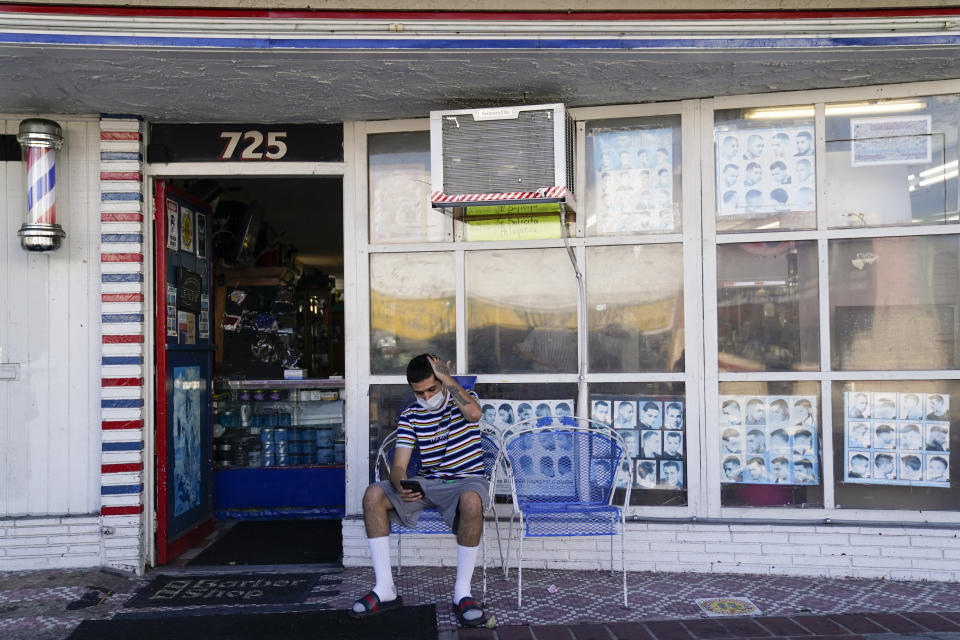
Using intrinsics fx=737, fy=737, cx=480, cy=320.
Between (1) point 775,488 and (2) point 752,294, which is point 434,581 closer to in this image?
(1) point 775,488

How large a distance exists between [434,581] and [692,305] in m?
2.39

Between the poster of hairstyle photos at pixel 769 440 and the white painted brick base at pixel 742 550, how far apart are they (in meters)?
0.32

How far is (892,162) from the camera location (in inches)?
182

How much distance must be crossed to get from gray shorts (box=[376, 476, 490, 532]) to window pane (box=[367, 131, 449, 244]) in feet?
5.67

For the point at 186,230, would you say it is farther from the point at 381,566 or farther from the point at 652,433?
the point at 652,433

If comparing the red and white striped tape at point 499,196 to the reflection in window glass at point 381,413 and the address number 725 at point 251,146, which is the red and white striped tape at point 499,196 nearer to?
the address number 725 at point 251,146

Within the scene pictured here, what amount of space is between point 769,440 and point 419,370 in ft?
7.65

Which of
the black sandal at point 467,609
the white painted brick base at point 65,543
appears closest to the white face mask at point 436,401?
the black sandal at point 467,609

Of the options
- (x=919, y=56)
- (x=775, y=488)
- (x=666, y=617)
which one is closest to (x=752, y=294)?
(x=775, y=488)

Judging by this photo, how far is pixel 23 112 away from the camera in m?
4.80

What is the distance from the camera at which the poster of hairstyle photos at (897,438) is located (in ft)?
15.0

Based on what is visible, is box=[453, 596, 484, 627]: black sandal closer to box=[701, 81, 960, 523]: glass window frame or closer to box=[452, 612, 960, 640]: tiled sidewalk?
box=[452, 612, 960, 640]: tiled sidewalk

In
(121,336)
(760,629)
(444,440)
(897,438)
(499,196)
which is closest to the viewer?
(760,629)

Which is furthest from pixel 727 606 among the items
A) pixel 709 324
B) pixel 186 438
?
pixel 186 438
